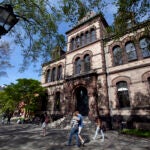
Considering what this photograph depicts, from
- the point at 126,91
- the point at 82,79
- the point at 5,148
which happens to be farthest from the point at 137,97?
→ the point at 5,148

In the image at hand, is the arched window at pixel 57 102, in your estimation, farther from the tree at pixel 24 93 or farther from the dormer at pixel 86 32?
the dormer at pixel 86 32

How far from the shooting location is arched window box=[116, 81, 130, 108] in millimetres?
13992

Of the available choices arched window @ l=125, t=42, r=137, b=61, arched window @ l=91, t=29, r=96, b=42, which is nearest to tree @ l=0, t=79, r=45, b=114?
arched window @ l=91, t=29, r=96, b=42

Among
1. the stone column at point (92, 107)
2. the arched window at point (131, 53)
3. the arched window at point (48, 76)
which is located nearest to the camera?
the stone column at point (92, 107)

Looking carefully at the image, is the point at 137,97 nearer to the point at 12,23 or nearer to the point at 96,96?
the point at 96,96

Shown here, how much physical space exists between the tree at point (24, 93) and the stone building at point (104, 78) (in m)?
2.23

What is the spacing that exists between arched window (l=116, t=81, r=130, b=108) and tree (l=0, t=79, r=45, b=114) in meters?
11.5

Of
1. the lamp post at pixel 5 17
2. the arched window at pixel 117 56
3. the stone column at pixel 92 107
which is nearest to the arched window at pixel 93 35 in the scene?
the arched window at pixel 117 56

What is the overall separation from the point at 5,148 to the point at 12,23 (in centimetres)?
636

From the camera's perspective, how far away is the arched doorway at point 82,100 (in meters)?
16.8

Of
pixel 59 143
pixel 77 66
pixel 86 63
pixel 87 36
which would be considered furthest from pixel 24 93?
pixel 59 143

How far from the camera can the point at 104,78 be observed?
613 inches

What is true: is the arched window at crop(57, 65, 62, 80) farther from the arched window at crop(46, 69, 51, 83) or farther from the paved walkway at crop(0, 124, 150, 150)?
the paved walkway at crop(0, 124, 150, 150)

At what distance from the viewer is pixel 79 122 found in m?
8.27
